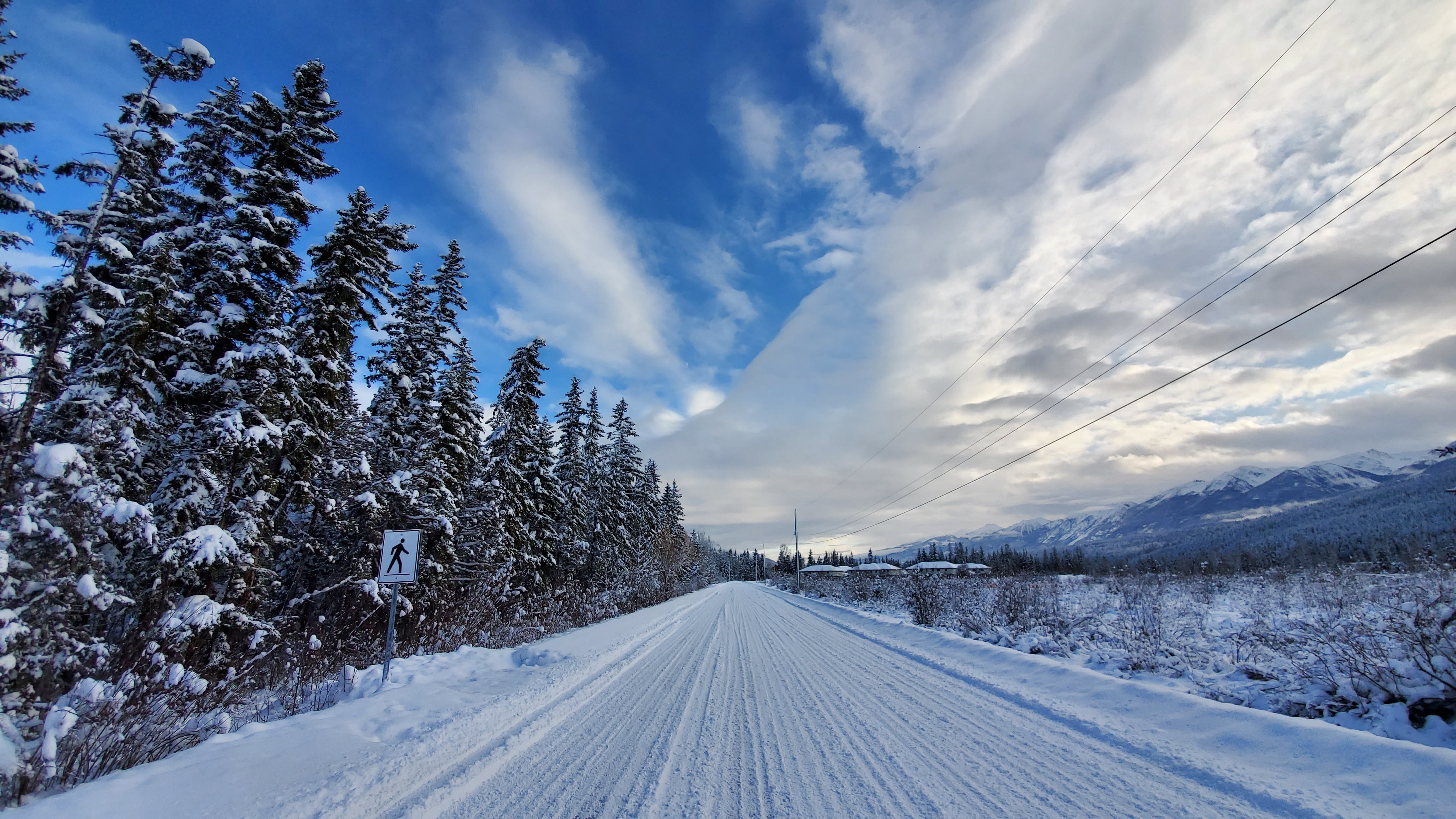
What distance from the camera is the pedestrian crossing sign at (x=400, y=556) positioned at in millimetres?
8008

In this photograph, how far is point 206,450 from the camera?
8.78 meters

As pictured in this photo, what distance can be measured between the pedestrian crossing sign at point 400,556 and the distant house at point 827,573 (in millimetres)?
42546

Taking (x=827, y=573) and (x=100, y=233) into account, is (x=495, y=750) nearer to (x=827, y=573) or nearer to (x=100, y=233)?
(x=100, y=233)

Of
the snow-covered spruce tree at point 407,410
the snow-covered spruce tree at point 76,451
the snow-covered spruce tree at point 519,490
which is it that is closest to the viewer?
the snow-covered spruce tree at point 76,451

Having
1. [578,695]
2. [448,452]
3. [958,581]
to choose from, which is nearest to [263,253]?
[448,452]

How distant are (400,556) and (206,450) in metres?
4.18

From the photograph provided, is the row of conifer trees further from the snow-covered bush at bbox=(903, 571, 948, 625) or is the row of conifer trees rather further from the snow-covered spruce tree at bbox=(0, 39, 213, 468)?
the snow-covered bush at bbox=(903, 571, 948, 625)

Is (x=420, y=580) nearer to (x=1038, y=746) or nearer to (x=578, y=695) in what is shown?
(x=578, y=695)

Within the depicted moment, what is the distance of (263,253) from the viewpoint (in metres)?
9.72

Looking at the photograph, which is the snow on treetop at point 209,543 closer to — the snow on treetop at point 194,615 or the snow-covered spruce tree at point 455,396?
the snow on treetop at point 194,615

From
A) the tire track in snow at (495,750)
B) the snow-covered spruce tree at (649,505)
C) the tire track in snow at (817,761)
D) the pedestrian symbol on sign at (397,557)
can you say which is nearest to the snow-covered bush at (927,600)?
the tire track in snow at (817,761)

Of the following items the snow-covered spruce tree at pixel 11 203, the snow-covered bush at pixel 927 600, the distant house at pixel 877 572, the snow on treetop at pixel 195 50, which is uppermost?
the snow on treetop at pixel 195 50

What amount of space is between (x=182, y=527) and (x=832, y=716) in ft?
36.0

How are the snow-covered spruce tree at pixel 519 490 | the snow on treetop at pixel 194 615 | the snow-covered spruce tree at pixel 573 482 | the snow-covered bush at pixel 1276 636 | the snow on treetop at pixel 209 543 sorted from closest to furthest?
the snow-covered bush at pixel 1276 636, the snow on treetop at pixel 194 615, the snow on treetop at pixel 209 543, the snow-covered spruce tree at pixel 519 490, the snow-covered spruce tree at pixel 573 482
